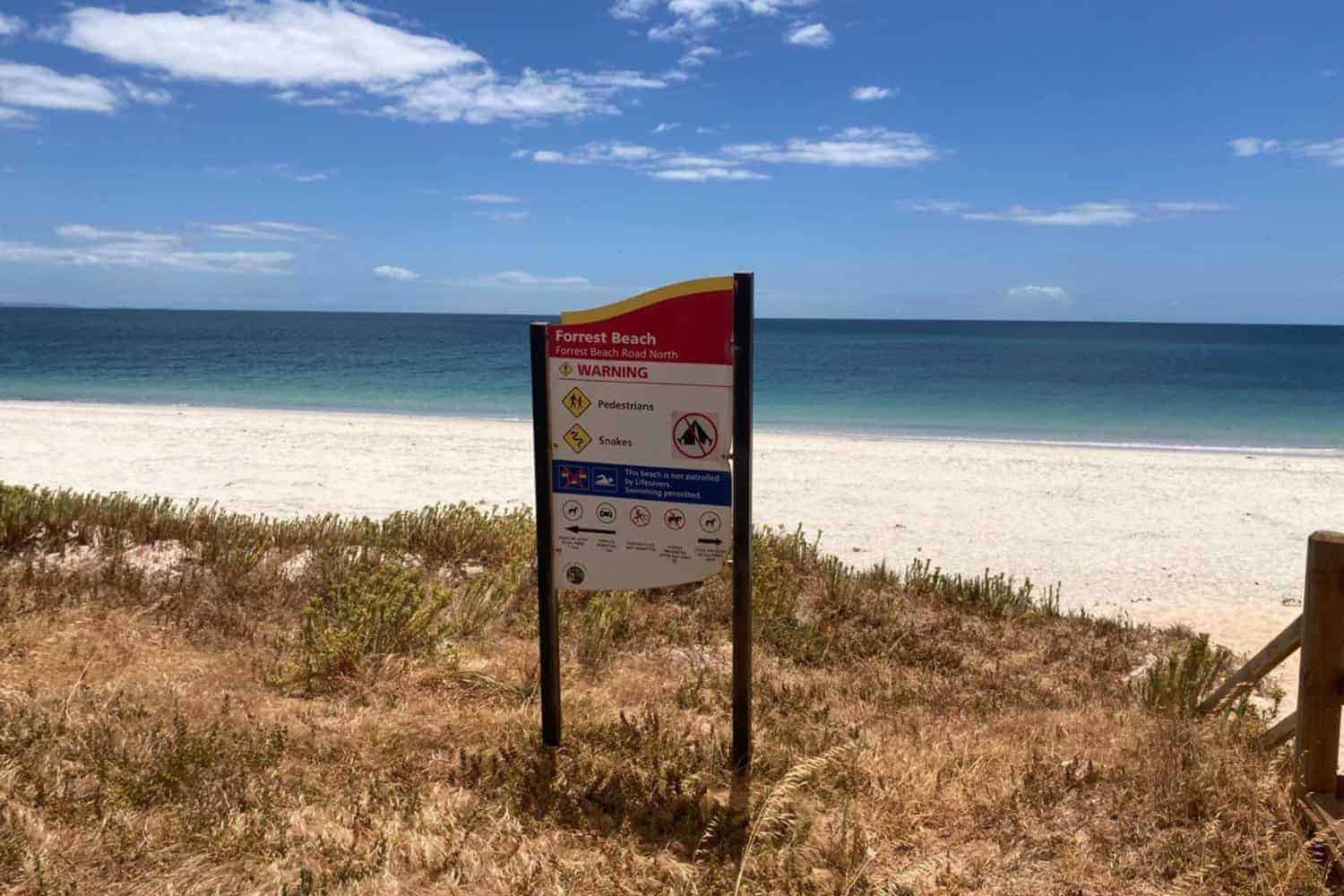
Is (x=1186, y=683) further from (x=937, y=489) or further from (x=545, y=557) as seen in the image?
(x=937, y=489)

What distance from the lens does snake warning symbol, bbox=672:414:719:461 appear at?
4.07 meters

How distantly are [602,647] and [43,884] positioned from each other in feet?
10.9

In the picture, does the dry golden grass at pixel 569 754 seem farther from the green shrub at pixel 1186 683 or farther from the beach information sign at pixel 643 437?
the beach information sign at pixel 643 437

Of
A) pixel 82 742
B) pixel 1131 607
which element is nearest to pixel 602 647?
pixel 82 742

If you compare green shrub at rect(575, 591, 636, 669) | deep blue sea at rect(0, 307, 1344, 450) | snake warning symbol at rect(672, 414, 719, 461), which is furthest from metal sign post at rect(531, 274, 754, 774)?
deep blue sea at rect(0, 307, 1344, 450)

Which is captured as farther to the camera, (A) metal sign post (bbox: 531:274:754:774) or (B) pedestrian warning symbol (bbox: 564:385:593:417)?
(B) pedestrian warning symbol (bbox: 564:385:593:417)

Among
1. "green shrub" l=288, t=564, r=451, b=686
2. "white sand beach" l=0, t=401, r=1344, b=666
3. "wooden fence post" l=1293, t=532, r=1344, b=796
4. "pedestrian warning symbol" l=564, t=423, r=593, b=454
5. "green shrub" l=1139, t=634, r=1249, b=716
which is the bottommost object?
"white sand beach" l=0, t=401, r=1344, b=666

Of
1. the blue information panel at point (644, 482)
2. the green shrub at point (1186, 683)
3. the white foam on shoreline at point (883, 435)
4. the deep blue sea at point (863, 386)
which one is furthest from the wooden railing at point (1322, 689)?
the deep blue sea at point (863, 386)

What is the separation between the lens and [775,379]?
176 feet

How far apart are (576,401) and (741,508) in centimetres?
86

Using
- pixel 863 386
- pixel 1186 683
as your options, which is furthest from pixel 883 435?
pixel 1186 683

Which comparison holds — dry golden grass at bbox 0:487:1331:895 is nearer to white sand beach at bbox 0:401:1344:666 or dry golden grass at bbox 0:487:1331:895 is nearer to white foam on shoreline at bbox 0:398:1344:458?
white sand beach at bbox 0:401:1344:666

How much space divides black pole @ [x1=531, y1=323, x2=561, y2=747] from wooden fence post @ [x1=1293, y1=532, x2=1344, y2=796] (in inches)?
115

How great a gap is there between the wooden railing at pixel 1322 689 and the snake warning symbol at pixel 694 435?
218 centimetres
